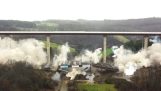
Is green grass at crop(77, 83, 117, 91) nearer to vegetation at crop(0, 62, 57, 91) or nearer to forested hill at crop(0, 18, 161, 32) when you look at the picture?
A: vegetation at crop(0, 62, 57, 91)

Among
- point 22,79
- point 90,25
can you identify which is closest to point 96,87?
point 22,79

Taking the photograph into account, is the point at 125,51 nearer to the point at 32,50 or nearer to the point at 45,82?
the point at 32,50

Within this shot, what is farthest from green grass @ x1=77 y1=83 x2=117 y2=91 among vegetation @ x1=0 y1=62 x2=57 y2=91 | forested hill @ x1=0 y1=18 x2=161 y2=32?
forested hill @ x1=0 y1=18 x2=161 y2=32

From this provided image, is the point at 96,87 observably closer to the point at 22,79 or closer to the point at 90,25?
the point at 22,79

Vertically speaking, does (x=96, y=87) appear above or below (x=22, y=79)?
below

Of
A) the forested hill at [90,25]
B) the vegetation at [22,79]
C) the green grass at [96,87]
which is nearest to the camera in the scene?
the vegetation at [22,79]

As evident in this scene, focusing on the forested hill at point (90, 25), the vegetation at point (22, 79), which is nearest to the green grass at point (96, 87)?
the vegetation at point (22, 79)

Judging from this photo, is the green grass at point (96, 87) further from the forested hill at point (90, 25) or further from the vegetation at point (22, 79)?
the forested hill at point (90, 25)
